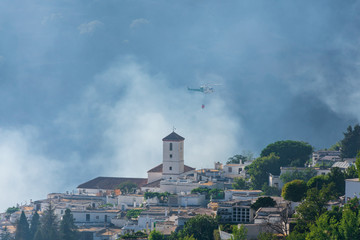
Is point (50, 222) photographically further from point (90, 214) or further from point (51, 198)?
point (51, 198)

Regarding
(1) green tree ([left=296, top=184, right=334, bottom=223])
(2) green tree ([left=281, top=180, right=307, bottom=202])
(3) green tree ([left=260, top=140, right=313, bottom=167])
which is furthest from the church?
(1) green tree ([left=296, top=184, right=334, bottom=223])

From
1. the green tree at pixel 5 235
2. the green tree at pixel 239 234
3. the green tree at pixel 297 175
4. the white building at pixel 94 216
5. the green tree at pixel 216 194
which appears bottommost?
the green tree at pixel 5 235

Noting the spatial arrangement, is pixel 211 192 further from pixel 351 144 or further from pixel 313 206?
pixel 313 206

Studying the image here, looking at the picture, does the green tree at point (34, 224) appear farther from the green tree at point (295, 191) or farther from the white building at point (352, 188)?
the white building at point (352, 188)

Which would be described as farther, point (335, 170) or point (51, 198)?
point (51, 198)

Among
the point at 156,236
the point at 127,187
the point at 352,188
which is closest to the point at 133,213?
the point at 127,187

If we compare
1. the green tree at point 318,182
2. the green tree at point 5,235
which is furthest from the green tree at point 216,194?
the green tree at point 5,235

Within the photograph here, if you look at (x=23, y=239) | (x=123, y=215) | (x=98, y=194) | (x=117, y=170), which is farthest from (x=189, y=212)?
(x=117, y=170)
